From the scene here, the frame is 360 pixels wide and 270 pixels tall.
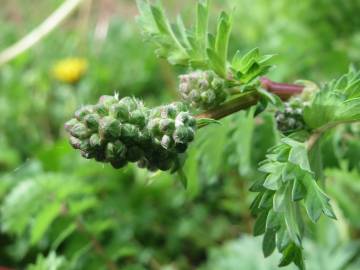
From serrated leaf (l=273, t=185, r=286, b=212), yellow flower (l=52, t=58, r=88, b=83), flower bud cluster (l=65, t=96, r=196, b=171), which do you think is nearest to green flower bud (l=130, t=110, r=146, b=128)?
flower bud cluster (l=65, t=96, r=196, b=171)

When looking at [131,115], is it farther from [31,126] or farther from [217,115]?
[31,126]

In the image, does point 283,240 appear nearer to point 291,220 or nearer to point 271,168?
point 291,220

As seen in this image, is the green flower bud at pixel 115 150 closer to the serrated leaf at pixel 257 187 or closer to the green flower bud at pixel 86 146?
the green flower bud at pixel 86 146

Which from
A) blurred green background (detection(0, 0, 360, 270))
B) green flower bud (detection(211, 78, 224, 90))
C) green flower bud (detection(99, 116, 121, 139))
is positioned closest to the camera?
green flower bud (detection(99, 116, 121, 139))

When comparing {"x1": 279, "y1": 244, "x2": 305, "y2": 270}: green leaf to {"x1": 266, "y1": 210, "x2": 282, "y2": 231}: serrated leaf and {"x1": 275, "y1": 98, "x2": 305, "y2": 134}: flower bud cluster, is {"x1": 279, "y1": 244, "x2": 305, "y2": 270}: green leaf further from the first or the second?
{"x1": 275, "y1": 98, "x2": 305, "y2": 134}: flower bud cluster

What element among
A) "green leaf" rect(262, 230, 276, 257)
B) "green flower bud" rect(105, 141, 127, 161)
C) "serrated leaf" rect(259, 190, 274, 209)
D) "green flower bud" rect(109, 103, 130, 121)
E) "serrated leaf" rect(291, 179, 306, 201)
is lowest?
"green leaf" rect(262, 230, 276, 257)

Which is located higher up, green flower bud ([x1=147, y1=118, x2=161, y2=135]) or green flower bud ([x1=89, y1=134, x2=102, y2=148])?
green flower bud ([x1=89, y1=134, x2=102, y2=148])

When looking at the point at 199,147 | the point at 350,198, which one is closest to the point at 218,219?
the point at 350,198

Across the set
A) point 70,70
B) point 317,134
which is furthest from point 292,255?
point 70,70
